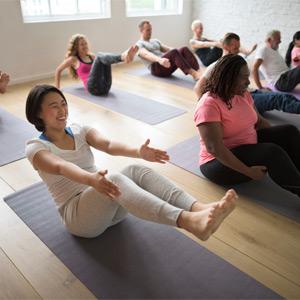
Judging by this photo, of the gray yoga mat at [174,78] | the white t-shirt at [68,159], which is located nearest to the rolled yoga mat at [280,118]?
the gray yoga mat at [174,78]

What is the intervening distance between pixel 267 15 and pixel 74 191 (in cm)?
523

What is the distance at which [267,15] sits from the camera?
18.3ft

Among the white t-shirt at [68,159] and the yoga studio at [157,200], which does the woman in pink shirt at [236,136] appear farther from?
the white t-shirt at [68,159]

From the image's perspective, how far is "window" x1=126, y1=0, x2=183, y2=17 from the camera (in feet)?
18.1

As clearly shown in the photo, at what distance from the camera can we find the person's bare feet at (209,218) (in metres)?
1.26

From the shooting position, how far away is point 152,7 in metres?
5.99

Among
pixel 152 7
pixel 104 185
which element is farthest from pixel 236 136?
pixel 152 7

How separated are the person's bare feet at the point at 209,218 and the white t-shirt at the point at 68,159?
58cm

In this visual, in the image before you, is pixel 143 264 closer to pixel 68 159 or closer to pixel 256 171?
pixel 68 159

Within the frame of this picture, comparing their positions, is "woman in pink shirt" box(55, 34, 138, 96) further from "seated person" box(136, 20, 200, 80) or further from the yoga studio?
"seated person" box(136, 20, 200, 80)

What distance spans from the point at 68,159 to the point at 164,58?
320cm

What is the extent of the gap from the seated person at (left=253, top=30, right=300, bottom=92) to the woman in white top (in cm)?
279

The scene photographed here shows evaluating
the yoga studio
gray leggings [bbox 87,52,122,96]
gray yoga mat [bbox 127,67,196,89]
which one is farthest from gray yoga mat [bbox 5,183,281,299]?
gray yoga mat [bbox 127,67,196,89]

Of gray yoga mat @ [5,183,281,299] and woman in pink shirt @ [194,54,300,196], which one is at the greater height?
woman in pink shirt @ [194,54,300,196]
